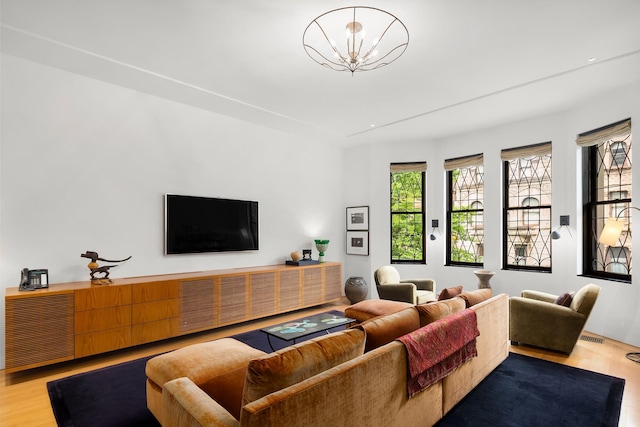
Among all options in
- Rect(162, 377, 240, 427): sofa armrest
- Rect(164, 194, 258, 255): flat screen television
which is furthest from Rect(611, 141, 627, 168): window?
Rect(162, 377, 240, 427): sofa armrest

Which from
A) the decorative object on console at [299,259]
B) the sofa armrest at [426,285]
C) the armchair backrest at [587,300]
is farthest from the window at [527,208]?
the decorative object on console at [299,259]

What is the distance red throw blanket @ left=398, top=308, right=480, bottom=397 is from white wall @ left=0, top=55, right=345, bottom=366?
3393 millimetres

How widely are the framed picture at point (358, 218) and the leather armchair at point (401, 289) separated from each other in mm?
1390

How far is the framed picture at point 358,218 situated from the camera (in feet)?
21.5

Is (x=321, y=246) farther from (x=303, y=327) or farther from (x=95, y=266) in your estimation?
(x=95, y=266)

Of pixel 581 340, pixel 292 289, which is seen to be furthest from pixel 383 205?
pixel 581 340

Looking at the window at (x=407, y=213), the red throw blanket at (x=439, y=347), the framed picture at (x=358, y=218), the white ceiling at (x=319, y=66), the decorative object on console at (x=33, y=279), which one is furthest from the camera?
the framed picture at (x=358, y=218)

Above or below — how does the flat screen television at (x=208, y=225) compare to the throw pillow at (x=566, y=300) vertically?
above

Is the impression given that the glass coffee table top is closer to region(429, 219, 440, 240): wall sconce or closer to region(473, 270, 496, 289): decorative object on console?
region(473, 270, 496, 289): decorative object on console

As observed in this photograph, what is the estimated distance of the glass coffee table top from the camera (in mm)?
2896

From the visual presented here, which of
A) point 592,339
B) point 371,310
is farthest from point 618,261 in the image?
point 371,310

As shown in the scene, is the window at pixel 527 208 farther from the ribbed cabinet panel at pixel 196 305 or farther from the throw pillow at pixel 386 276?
the ribbed cabinet panel at pixel 196 305

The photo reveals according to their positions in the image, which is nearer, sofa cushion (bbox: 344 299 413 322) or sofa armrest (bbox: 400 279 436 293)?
sofa cushion (bbox: 344 299 413 322)

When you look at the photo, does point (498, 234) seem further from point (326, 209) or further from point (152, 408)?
point (152, 408)
